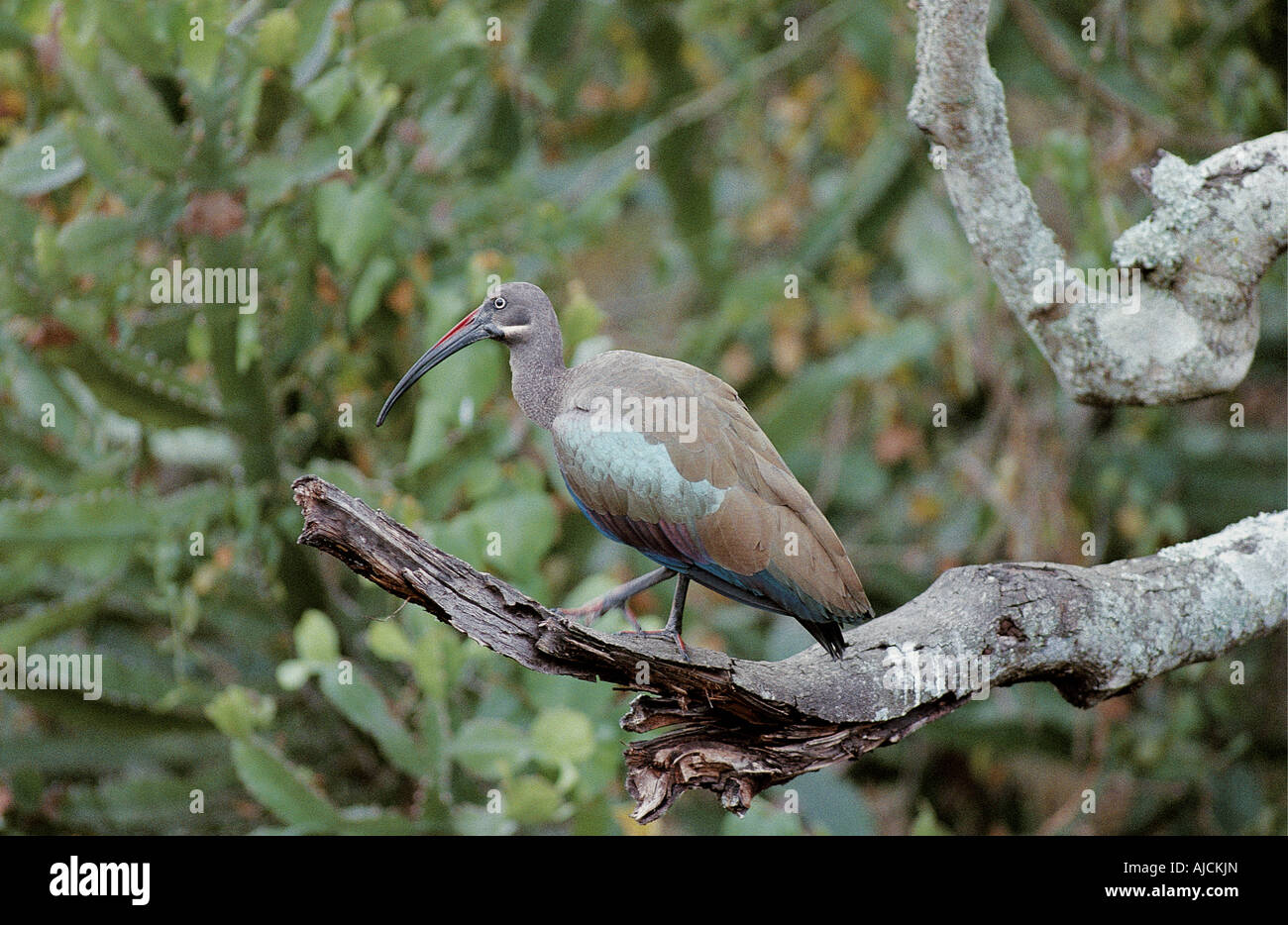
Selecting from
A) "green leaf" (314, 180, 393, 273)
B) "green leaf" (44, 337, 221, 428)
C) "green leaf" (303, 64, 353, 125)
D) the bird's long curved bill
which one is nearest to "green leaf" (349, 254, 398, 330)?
"green leaf" (314, 180, 393, 273)

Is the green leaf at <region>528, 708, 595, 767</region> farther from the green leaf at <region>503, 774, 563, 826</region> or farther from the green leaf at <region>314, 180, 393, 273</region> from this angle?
the green leaf at <region>314, 180, 393, 273</region>

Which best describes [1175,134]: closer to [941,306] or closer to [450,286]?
[941,306]

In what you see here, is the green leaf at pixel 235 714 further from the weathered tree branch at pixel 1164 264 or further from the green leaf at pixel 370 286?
the weathered tree branch at pixel 1164 264

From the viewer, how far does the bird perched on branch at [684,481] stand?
276 centimetres

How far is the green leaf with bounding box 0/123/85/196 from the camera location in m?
5.12

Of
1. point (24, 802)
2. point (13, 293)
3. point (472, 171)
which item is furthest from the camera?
point (472, 171)

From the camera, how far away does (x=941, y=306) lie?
24.9 feet

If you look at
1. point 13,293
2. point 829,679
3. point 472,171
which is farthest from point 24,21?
point 829,679

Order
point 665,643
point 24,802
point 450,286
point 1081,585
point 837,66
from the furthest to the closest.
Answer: point 837,66, point 450,286, point 24,802, point 1081,585, point 665,643

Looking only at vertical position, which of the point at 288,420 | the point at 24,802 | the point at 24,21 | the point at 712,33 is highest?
the point at 712,33

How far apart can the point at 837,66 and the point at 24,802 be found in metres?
6.07

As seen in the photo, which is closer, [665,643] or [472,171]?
[665,643]

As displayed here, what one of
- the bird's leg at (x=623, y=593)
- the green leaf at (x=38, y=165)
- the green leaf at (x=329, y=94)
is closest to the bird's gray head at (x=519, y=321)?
the bird's leg at (x=623, y=593)

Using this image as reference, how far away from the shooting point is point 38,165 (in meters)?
5.12
